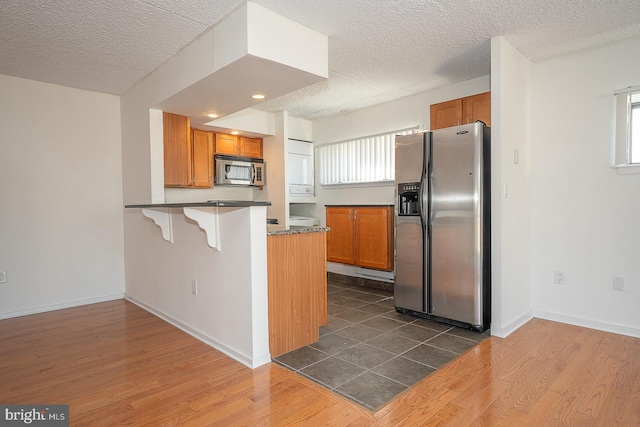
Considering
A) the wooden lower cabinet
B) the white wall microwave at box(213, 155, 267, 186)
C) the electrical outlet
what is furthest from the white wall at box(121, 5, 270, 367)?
the electrical outlet

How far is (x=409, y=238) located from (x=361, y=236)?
1.29m

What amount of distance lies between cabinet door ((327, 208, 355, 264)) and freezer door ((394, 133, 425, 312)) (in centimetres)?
131

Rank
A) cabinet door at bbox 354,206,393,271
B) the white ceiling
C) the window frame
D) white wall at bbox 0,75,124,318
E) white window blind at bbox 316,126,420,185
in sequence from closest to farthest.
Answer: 1. the white ceiling
2. the window frame
3. white wall at bbox 0,75,124,318
4. cabinet door at bbox 354,206,393,271
5. white window blind at bbox 316,126,420,185

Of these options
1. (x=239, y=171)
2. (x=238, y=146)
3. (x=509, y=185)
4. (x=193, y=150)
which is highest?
(x=238, y=146)

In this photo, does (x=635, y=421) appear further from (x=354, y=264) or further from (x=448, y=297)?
(x=354, y=264)

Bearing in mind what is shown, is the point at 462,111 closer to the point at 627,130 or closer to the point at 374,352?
the point at 627,130

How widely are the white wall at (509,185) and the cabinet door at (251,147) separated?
3.24m

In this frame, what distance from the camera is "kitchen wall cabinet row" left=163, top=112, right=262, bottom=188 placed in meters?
3.81

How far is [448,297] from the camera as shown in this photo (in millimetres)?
3199

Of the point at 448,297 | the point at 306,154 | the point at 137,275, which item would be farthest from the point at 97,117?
the point at 448,297

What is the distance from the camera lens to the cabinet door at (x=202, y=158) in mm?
4605

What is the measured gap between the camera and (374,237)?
4562 millimetres

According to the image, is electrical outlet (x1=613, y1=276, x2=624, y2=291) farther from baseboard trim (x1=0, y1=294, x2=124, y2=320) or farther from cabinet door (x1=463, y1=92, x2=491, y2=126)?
baseboard trim (x1=0, y1=294, x2=124, y2=320)

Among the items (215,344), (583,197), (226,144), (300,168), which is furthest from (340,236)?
(583,197)
